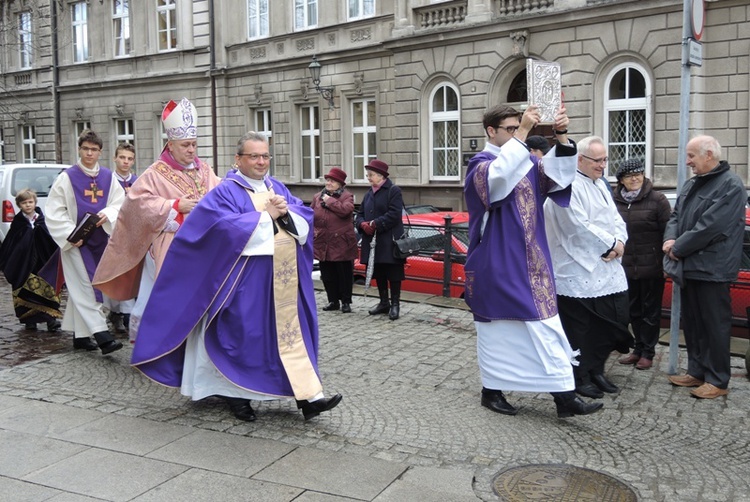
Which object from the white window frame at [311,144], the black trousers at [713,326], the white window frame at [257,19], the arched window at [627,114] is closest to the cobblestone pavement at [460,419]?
the black trousers at [713,326]

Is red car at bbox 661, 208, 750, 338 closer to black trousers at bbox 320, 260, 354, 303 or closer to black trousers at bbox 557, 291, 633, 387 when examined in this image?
black trousers at bbox 557, 291, 633, 387

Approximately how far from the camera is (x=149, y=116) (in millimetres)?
30250

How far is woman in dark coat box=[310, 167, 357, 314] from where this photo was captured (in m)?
9.31

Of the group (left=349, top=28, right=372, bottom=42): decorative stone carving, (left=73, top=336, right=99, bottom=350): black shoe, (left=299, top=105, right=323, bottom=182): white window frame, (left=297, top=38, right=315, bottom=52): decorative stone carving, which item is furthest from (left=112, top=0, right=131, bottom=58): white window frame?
(left=73, top=336, right=99, bottom=350): black shoe

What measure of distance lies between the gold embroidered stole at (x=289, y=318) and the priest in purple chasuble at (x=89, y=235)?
2.60 m

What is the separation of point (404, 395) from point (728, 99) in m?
13.2

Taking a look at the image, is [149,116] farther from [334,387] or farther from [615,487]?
[615,487]

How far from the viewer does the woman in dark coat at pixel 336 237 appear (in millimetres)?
9312

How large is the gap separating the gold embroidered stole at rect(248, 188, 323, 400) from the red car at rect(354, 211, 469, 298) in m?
4.57

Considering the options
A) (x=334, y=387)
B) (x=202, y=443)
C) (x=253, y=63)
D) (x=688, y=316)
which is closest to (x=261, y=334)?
(x=202, y=443)

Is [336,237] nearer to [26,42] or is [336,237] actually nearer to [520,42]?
[520,42]

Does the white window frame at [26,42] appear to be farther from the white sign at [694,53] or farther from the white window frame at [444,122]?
the white sign at [694,53]

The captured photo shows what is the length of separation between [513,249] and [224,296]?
71.9 inches

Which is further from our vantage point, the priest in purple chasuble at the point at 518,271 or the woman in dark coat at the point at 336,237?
the woman in dark coat at the point at 336,237
